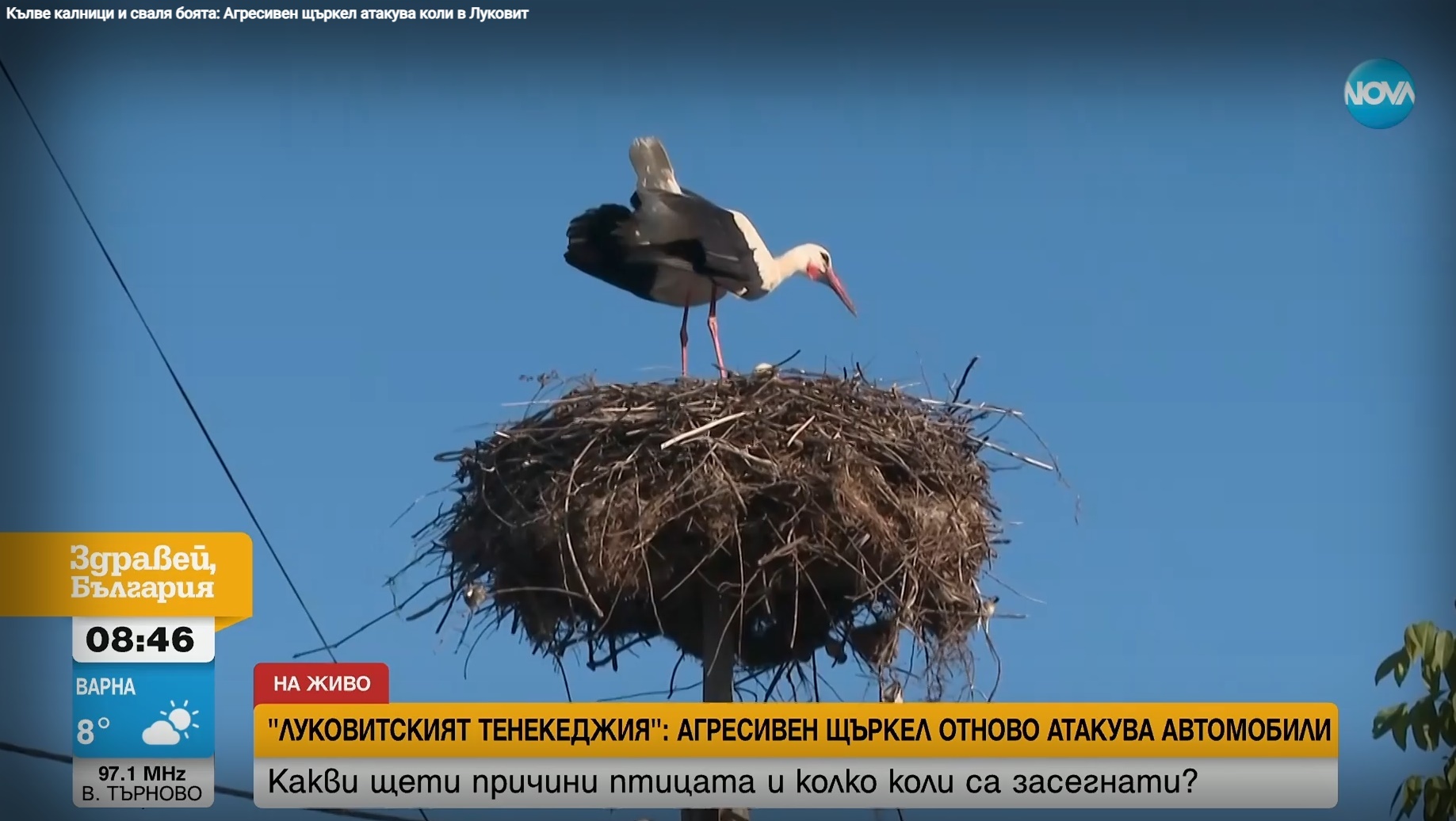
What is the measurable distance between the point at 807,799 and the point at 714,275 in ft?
8.38

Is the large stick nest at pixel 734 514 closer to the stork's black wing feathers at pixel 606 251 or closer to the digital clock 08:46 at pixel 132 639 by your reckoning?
the digital clock 08:46 at pixel 132 639

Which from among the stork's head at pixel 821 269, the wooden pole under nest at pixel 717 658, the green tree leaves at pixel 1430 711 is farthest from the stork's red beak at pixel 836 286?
the green tree leaves at pixel 1430 711

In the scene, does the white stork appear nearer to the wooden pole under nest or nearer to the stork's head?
the stork's head

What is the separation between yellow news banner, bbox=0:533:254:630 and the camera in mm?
6621

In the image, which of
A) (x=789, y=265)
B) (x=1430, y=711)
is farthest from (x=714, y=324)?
(x=1430, y=711)

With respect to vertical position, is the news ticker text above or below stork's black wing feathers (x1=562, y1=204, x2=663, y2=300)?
below

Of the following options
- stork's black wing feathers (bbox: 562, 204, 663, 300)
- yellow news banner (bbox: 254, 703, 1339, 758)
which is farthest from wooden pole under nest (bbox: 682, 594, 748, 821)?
stork's black wing feathers (bbox: 562, 204, 663, 300)

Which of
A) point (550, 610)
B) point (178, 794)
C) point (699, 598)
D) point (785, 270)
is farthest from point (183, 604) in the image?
point (785, 270)

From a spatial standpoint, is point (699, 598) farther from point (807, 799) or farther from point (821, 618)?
point (807, 799)

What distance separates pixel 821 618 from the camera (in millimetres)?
7281

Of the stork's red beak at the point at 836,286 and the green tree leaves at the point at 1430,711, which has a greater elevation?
the stork's red beak at the point at 836,286

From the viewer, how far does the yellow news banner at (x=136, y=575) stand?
6621mm

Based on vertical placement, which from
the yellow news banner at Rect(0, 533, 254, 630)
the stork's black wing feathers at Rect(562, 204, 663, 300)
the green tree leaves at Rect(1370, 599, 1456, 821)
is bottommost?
the green tree leaves at Rect(1370, 599, 1456, 821)

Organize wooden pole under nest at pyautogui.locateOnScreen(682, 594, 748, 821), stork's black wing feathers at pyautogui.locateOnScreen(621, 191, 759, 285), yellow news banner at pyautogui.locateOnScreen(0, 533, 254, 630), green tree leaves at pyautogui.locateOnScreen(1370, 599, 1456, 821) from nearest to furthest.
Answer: green tree leaves at pyautogui.locateOnScreen(1370, 599, 1456, 821)
yellow news banner at pyautogui.locateOnScreen(0, 533, 254, 630)
wooden pole under nest at pyautogui.locateOnScreen(682, 594, 748, 821)
stork's black wing feathers at pyautogui.locateOnScreen(621, 191, 759, 285)
